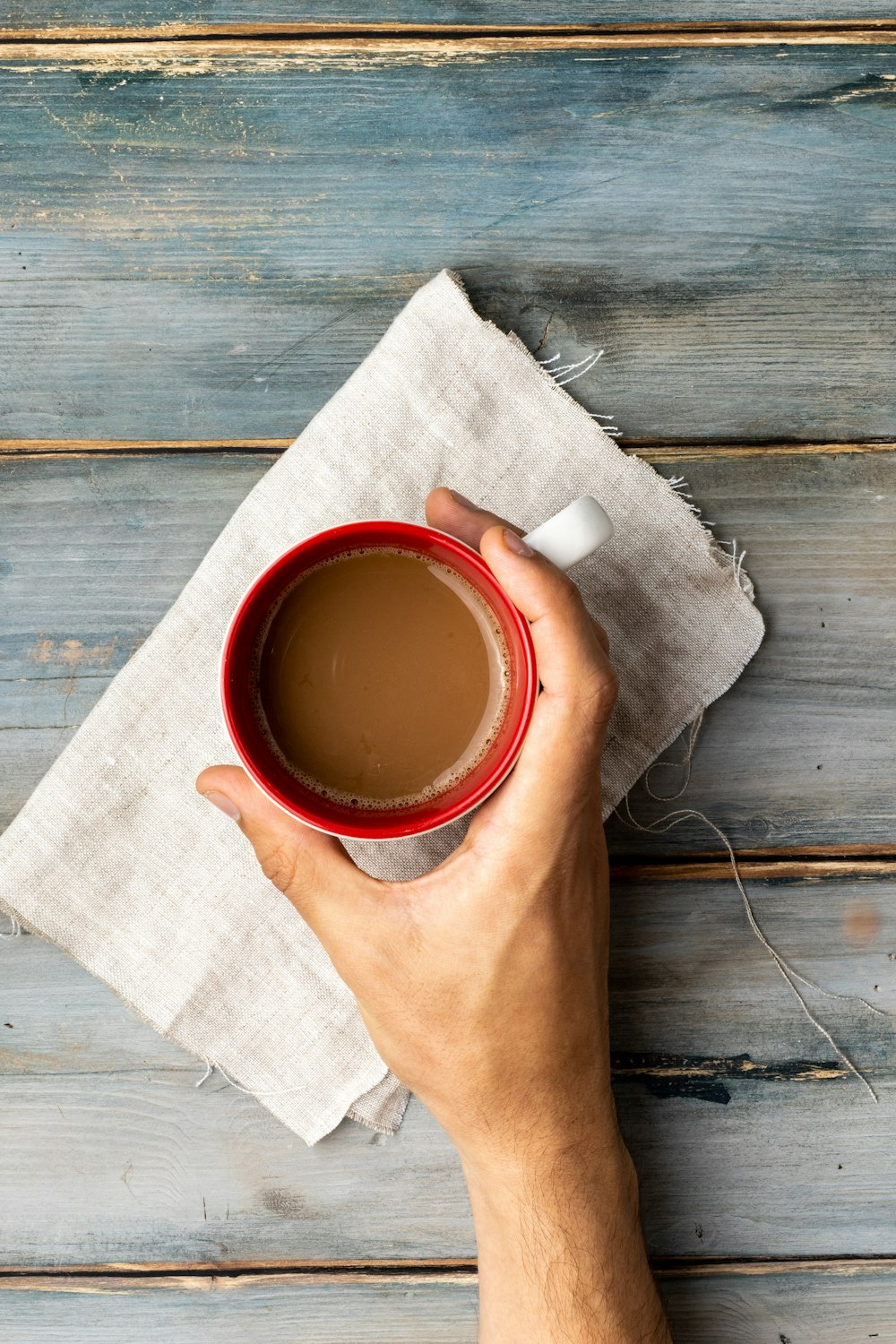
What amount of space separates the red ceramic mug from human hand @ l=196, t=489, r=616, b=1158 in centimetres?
2

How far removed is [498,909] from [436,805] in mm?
98

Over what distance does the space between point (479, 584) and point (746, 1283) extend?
693 mm

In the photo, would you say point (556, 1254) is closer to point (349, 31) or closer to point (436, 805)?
point (436, 805)

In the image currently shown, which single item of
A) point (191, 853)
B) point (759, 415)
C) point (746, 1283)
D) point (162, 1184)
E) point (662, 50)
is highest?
point (662, 50)

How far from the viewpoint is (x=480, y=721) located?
28.0 inches

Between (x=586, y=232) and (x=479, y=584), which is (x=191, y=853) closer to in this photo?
(x=479, y=584)

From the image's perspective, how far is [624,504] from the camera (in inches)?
32.8

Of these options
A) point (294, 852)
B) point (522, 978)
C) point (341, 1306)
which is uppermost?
point (294, 852)

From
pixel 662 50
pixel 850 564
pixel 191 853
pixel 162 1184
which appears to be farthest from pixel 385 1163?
pixel 662 50

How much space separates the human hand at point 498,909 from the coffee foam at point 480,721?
0.03m

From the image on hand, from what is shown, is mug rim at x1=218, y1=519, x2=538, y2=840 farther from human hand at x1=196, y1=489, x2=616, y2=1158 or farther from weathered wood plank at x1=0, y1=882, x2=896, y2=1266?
weathered wood plank at x1=0, y1=882, x2=896, y2=1266

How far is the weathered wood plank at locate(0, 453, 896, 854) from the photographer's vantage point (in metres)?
0.84

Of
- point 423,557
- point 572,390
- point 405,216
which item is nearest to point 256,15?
point 405,216

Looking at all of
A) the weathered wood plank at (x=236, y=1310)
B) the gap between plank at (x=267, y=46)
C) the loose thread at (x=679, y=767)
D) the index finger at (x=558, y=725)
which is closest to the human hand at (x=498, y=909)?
the index finger at (x=558, y=725)
